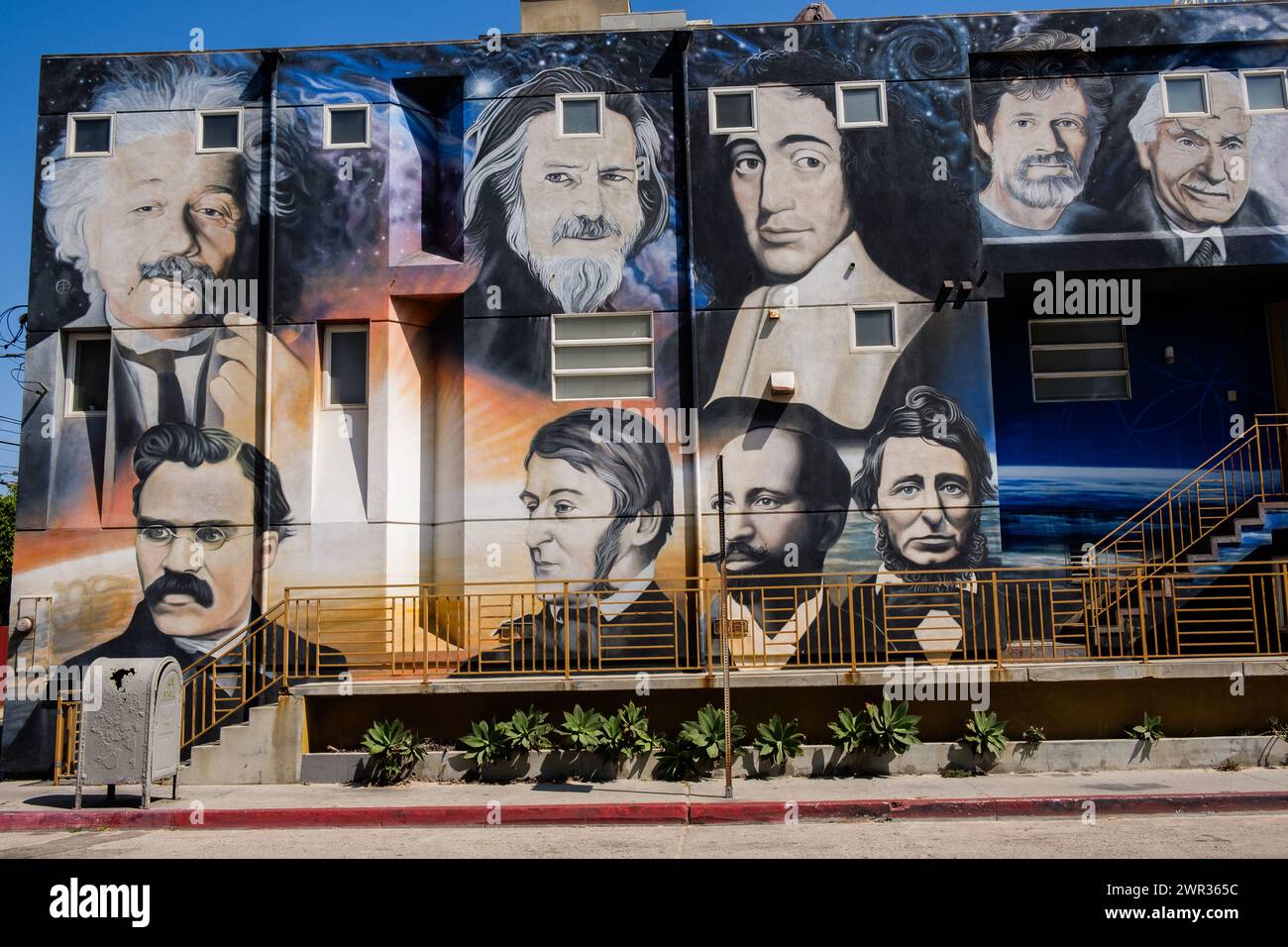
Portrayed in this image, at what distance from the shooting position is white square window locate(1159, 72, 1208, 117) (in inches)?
613

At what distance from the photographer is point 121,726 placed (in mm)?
12031

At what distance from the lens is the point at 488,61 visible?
1582 centimetres

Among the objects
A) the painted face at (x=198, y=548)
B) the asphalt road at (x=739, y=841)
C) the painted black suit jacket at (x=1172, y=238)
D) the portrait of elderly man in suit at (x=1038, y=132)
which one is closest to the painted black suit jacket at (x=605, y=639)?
the asphalt road at (x=739, y=841)

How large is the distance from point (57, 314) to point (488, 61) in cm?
734

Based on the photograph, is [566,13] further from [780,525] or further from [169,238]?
[780,525]

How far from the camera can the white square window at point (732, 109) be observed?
51.1 ft

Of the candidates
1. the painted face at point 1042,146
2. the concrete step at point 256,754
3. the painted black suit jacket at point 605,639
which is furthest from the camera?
the painted face at point 1042,146

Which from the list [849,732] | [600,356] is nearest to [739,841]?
[849,732]

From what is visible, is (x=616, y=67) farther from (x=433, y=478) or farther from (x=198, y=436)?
(x=198, y=436)

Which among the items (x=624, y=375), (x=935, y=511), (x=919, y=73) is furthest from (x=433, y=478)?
(x=919, y=73)

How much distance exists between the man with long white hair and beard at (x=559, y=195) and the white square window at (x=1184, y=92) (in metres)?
7.41

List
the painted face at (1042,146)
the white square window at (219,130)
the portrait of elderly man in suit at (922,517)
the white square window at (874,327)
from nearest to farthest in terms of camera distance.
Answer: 1. the portrait of elderly man in suit at (922,517)
2. the white square window at (874,327)
3. the painted face at (1042,146)
4. the white square window at (219,130)

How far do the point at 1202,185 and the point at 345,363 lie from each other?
41.4ft

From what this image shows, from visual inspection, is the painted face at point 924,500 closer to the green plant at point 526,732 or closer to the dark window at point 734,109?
the dark window at point 734,109
